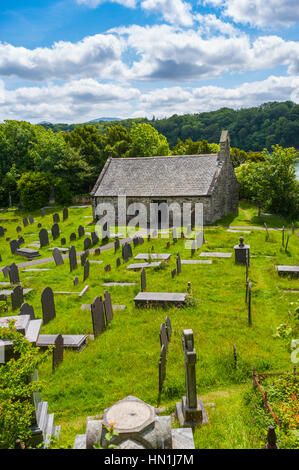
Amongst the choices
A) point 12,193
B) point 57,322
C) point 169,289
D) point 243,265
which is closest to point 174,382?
point 57,322

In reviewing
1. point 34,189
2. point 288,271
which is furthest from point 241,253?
point 34,189

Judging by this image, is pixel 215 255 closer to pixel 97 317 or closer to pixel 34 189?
pixel 97 317

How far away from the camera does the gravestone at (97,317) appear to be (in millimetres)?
10677

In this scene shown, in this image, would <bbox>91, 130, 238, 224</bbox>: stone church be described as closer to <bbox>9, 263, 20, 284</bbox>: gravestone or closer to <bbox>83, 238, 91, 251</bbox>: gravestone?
<bbox>83, 238, 91, 251</bbox>: gravestone

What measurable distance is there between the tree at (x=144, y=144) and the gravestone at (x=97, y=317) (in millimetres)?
40902

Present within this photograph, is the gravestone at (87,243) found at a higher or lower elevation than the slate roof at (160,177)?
lower

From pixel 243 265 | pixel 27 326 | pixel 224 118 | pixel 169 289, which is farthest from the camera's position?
pixel 224 118

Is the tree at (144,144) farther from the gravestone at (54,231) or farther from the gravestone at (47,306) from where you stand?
the gravestone at (47,306)

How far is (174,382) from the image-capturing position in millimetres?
8172

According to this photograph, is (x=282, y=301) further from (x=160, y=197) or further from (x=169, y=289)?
(x=160, y=197)

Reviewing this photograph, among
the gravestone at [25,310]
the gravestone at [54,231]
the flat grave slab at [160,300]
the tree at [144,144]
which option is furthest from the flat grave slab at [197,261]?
the tree at [144,144]

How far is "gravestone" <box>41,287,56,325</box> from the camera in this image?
12.0 m
